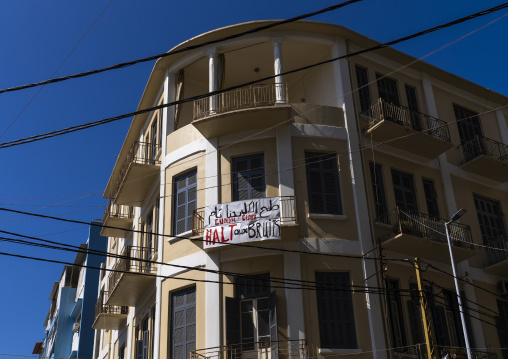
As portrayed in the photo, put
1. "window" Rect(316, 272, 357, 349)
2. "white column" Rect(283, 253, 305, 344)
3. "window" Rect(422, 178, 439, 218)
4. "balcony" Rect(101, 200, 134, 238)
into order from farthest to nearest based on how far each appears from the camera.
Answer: "balcony" Rect(101, 200, 134, 238) → "window" Rect(422, 178, 439, 218) → "window" Rect(316, 272, 357, 349) → "white column" Rect(283, 253, 305, 344)

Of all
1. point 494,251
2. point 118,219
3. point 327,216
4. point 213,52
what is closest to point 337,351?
point 327,216

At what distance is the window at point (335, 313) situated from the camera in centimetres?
1748

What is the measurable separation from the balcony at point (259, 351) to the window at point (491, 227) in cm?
864

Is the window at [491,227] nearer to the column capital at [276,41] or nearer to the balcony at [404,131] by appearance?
the balcony at [404,131]

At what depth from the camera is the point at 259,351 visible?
17203 mm

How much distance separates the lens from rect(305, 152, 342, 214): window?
63.7ft

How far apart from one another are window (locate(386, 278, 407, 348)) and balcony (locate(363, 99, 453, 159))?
5.02m

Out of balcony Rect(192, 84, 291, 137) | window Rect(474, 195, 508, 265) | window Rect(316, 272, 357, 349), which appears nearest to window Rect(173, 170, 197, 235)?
balcony Rect(192, 84, 291, 137)

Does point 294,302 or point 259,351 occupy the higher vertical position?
point 294,302

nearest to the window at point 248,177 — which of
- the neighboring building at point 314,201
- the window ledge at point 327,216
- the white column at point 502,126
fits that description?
the neighboring building at point 314,201

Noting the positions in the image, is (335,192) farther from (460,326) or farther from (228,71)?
(228,71)

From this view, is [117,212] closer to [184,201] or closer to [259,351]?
[184,201]

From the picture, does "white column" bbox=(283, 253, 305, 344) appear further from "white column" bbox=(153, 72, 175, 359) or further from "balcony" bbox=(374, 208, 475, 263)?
"white column" bbox=(153, 72, 175, 359)

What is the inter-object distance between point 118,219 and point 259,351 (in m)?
13.6
